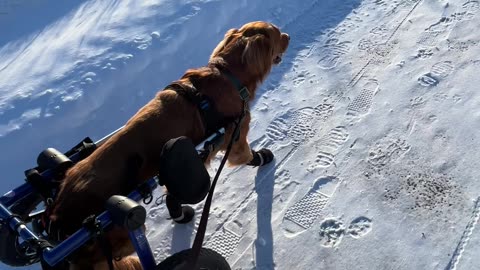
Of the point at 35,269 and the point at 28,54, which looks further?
the point at 28,54

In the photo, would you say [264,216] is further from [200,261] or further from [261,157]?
[200,261]

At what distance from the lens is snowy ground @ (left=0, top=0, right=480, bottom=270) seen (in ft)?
9.61

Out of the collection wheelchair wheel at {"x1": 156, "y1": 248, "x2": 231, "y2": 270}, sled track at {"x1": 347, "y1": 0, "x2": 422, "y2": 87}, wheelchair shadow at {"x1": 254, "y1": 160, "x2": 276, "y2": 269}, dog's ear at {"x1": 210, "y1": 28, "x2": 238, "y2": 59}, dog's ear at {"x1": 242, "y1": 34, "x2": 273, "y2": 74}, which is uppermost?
dog's ear at {"x1": 210, "y1": 28, "x2": 238, "y2": 59}

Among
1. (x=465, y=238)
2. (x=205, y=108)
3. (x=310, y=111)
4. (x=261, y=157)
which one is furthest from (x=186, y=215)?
(x=465, y=238)

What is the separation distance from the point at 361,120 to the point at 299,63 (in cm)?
108

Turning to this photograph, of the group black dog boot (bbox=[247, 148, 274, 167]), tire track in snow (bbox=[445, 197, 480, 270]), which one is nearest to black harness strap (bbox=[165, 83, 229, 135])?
black dog boot (bbox=[247, 148, 274, 167])

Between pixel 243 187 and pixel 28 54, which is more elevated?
pixel 28 54

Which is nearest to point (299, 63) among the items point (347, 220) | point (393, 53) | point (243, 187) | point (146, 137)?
point (393, 53)

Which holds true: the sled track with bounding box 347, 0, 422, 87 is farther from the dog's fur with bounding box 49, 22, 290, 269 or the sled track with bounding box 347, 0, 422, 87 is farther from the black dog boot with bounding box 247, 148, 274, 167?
the black dog boot with bounding box 247, 148, 274, 167

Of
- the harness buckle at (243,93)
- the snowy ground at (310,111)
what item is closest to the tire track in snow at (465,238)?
the snowy ground at (310,111)

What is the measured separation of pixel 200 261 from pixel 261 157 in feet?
4.29

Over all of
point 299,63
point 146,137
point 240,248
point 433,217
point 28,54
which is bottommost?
point 433,217

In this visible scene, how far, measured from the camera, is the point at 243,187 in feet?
11.1

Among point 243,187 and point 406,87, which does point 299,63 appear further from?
point 243,187
